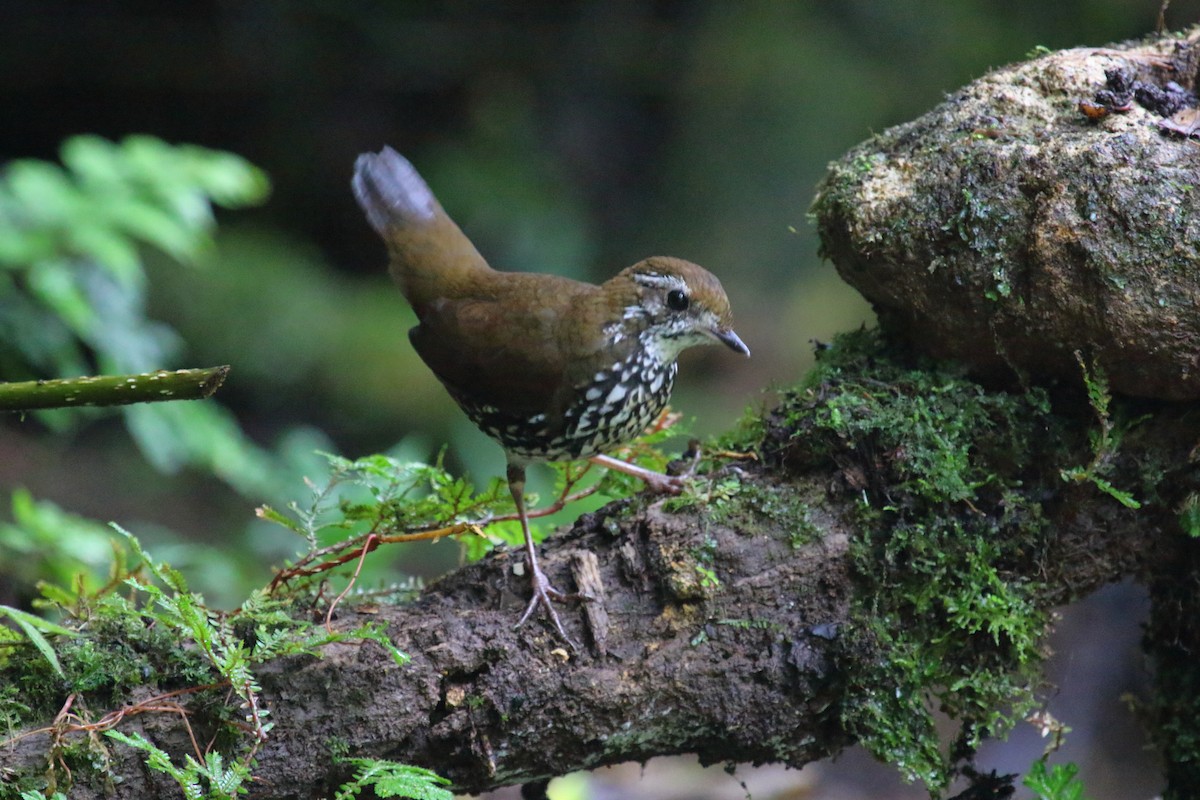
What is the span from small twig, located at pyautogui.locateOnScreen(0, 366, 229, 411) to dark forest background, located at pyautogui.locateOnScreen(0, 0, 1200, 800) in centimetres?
485

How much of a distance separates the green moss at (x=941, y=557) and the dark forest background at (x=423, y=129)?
14.9ft

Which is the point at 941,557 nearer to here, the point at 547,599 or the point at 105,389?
the point at 547,599

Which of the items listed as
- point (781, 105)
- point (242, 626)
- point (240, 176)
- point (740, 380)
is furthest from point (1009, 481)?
point (740, 380)

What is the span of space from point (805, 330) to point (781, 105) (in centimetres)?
209

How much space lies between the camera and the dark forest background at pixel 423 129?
7.66 metres

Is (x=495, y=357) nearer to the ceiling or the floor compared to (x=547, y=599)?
nearer to the ceiling

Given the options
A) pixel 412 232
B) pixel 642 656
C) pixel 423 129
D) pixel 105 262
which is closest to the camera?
pixel 642 656

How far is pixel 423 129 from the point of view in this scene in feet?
27.9

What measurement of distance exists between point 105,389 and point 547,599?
44.6 inches

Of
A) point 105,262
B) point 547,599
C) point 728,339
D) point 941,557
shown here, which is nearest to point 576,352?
point 728,339

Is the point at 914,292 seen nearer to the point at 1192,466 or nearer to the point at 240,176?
the point at 1192,466

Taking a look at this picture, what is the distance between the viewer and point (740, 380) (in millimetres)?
9305

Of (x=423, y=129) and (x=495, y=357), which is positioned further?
(x=423, y=129)

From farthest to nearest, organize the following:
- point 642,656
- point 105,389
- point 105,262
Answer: point 105,262, point 642,656, point 105,389
